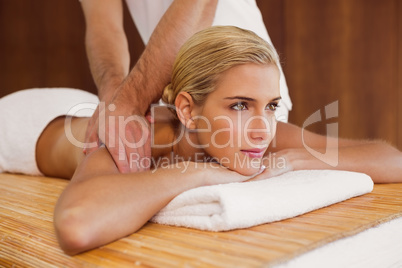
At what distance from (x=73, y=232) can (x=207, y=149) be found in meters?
0.50

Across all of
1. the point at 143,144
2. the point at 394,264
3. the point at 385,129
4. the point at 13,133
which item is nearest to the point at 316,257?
the point at 394,264

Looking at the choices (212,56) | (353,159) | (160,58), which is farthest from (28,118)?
(353,159)

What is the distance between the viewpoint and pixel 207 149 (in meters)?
1.25

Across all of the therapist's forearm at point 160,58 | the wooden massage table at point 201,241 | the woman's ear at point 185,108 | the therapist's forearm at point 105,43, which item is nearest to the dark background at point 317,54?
the therapist's forearm at point 105,43

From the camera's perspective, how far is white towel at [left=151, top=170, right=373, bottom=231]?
90 centimetres

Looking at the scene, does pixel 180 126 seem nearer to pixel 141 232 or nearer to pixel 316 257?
pixel 141 232

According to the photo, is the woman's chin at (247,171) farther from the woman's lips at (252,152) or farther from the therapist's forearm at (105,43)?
the therapist's forearm at (105,43)

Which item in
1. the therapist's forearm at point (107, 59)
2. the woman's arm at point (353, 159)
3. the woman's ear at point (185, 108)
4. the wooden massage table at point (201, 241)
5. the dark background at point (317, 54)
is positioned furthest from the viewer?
the dark background at point (317, 54)

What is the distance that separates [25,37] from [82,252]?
6.99 ft

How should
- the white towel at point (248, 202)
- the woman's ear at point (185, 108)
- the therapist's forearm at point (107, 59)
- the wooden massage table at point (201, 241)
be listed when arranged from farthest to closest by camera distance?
the therapist's forearm at point (107, 59), the woman's ear at point (185, 108), the white towel at point (248, 202), the wooden massage table at point (201, 241)

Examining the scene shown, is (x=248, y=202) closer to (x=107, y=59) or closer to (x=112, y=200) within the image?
(x=112, y=200)

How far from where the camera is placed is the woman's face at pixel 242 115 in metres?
1.13

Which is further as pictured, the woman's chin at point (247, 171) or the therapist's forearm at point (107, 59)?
the therapist's forearm at point (107, 59)

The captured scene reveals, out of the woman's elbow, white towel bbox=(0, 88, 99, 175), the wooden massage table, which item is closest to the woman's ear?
the wooden massage table
